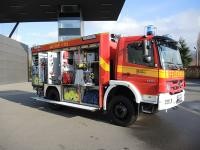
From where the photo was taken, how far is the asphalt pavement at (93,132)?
7.23 m

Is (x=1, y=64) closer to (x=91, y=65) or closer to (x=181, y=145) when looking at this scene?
(x=91, y=65)

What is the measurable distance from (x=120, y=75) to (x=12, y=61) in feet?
104

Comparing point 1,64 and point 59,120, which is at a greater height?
point 1,64

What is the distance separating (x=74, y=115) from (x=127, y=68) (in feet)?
10.4

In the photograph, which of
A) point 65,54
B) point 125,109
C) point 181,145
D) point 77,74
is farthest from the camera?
point 65,54

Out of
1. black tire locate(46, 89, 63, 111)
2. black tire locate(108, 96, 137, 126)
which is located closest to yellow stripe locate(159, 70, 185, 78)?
black tire locate(108, 96, 137, 126)

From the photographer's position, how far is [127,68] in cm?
952

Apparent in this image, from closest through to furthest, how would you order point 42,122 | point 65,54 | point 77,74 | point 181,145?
point 181,145, point 42,122, point 77,74, point 65,54

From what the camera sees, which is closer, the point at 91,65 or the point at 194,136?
the point at 194,136

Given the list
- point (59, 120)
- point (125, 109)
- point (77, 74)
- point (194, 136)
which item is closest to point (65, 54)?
point (77, 74)

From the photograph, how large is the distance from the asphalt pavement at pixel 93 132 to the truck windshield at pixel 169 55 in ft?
6.09

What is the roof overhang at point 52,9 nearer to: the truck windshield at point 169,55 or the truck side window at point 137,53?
the truck windshield at point 169,55

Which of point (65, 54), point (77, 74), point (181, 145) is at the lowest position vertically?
point (181, 145)

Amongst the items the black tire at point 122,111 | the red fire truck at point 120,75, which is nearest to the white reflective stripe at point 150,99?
the red fire truck at point 120,75
